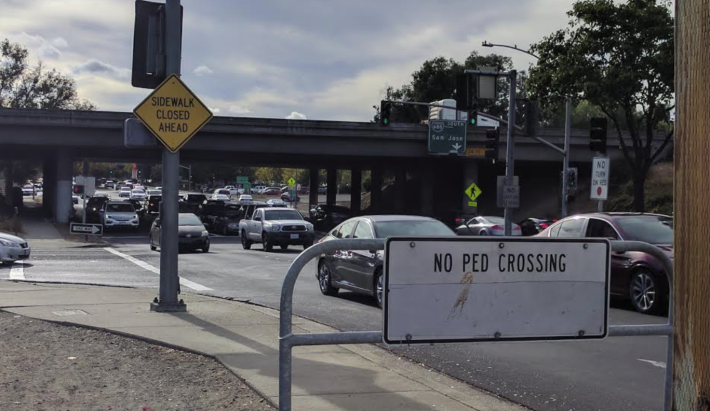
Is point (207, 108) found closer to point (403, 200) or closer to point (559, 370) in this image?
point (559, 370)

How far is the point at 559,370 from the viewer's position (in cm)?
825

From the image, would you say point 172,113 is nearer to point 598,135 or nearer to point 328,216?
point 598,135

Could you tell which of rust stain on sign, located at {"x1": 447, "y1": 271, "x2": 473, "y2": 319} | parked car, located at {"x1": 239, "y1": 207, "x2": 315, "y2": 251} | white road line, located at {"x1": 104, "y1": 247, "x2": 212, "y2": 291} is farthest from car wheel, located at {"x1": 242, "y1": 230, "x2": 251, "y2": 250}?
rust stain on sign, located at {"x1": 447, "y1": 271, "x2": 473, "y2": 319}

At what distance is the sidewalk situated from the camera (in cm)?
662

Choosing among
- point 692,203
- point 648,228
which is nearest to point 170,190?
point 648,228

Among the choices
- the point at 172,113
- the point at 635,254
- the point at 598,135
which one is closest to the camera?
the point at 172,113

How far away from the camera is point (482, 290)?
150 inches

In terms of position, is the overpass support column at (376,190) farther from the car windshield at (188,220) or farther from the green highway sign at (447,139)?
the car windshield at (188,220)

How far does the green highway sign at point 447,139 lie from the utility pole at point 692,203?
1899 inches

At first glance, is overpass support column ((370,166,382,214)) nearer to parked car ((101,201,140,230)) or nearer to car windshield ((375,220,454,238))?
parked car ((101,201,140,230))

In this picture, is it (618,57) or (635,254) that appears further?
(618,57)

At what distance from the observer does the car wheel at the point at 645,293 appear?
11766mm

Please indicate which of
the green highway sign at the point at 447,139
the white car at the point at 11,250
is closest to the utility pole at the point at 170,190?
the white car at the point at 11,250

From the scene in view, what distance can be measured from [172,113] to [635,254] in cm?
737
